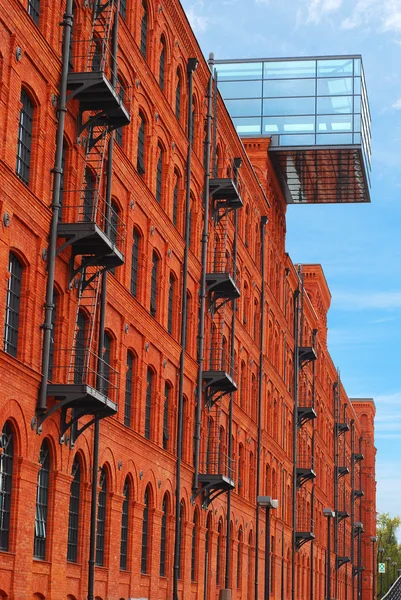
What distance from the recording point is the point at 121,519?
30.6m

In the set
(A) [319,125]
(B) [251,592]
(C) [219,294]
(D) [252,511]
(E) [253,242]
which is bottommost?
(B) [251,592]

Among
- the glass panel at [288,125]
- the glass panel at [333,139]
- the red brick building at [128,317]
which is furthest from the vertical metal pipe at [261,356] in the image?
the glass panel at [288,125]

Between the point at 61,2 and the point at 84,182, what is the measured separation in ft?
14.0

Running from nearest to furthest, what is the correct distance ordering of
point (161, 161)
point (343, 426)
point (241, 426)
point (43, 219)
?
point (43, 219), point (161, 161), point (241, 426), point (343, 426)

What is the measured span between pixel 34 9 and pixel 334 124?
3663 cm

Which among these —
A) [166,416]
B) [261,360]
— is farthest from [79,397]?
[261,360]

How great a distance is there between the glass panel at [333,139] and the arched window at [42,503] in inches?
1488

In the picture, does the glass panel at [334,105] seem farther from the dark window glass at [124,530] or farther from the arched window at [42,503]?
the arched window at [42,503]

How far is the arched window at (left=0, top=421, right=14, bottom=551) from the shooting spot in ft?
73.1

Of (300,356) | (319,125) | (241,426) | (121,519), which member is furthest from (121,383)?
(300,356)

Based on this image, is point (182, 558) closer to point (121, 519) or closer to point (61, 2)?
point (121, 519)

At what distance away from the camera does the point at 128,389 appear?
1266 inches

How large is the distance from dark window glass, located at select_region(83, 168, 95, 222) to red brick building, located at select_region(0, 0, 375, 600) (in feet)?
0.24

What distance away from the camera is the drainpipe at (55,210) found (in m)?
23.9
